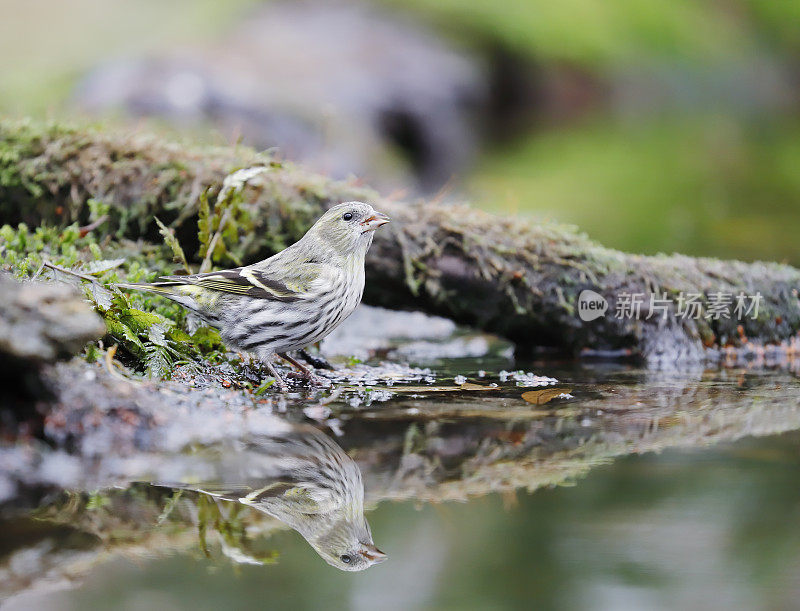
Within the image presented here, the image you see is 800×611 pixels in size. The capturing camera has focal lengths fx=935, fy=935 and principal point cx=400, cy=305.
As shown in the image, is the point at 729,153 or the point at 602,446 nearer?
the point at 602,446

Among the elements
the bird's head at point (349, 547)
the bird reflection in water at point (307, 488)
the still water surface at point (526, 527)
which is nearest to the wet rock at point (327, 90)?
the bird reflection in water at point (307, 488)

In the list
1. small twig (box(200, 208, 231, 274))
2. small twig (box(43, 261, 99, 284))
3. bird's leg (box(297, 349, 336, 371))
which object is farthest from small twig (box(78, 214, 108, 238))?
bird's leg (box(297, 349, 336, 371))

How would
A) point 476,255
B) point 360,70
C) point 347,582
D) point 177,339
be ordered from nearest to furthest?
point 347,582
point 177,339
point 476,255
point 360,70

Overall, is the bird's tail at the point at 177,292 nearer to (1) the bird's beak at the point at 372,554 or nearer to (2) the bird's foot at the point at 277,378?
(2) the bird's foot at the point at 277,378

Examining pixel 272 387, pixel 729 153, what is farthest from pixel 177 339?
pixel 729 153

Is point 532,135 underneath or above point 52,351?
above

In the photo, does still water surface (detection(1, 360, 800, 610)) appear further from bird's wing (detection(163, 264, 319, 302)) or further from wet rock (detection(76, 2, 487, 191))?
wet rock (detection(76, 2, 487, 191))

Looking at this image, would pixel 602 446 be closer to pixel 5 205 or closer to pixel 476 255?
pixel 476 255
